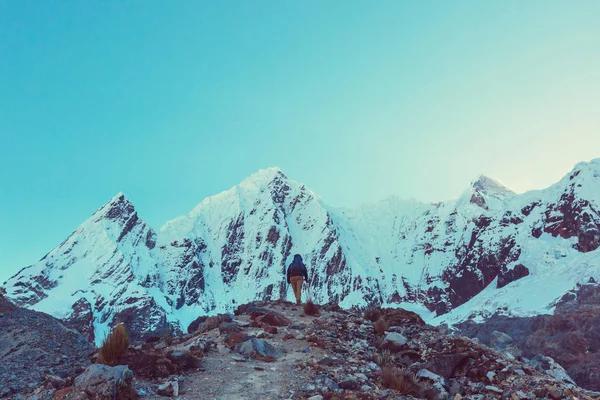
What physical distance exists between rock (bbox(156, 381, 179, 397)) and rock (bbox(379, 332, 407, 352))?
6.55 metres

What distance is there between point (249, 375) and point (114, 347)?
2.86 m

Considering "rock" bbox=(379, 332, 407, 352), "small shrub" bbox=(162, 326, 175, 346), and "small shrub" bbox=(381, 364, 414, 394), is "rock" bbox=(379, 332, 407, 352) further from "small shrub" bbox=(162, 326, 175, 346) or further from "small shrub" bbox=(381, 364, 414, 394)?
"small shrub" bbox=(162, 326, 175, 346)

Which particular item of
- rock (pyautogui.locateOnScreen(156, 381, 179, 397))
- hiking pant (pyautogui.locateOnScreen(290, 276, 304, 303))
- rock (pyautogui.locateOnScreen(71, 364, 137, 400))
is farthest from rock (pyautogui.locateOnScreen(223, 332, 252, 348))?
hiking pant (pyautogui.locateOnScreen(290, 276, 304, 303))

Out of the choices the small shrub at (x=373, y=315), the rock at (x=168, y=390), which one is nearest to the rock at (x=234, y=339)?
the rock at (x=168, y=390)

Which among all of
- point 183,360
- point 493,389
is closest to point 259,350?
point 183,360

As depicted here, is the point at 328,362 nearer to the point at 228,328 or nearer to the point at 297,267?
the point at 228,328

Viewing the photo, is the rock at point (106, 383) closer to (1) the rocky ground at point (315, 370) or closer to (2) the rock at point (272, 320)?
(1) the rocky ground at point (315, 370)

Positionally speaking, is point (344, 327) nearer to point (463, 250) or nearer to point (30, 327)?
point (30, 327)

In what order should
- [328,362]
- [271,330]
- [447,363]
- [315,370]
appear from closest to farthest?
[315,370], [328,362], [447,363], [271,330]

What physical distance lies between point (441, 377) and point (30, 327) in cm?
1131

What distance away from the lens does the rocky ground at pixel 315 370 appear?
8594 millimetres

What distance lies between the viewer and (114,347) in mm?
9508

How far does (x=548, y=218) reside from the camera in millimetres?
152375

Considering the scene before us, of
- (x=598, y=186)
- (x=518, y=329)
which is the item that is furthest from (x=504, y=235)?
(x=518, y=329)
